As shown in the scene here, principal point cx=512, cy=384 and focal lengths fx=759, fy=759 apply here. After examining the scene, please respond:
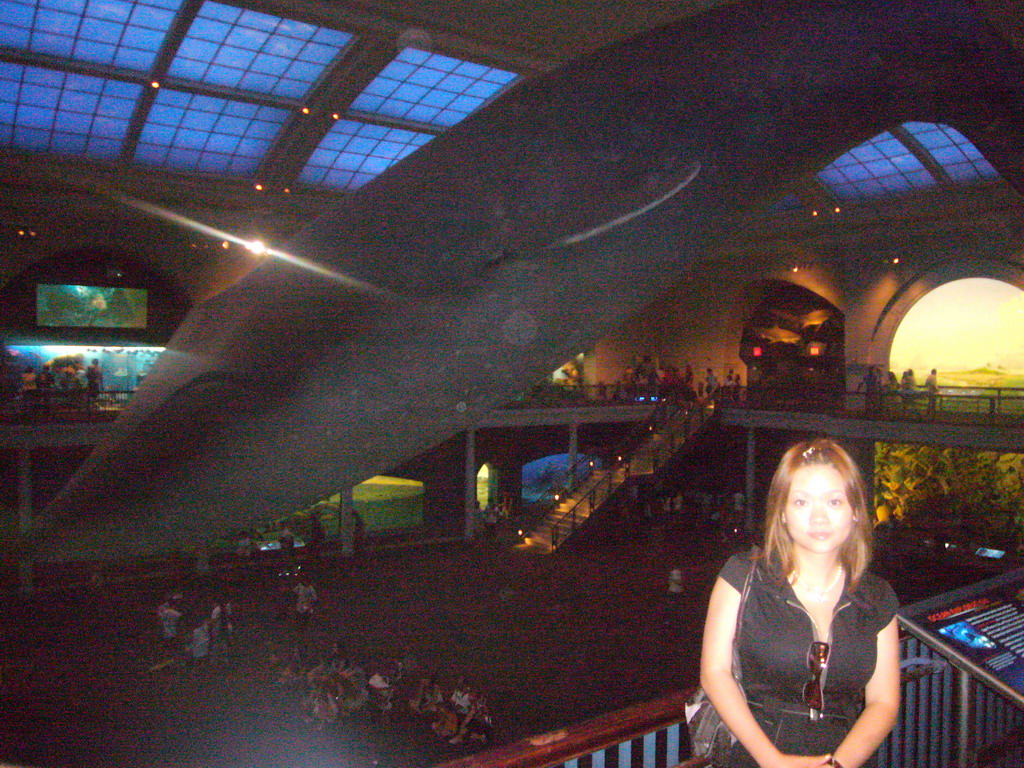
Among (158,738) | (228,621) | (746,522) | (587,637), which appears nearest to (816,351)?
(746,522)

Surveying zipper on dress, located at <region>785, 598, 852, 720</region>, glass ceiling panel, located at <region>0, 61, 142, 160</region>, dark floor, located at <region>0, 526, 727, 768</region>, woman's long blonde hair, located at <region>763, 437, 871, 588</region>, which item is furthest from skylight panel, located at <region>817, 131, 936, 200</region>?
zipper on dress, located at <region>785, 598, 852, 720</region>

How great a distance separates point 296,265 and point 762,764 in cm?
139

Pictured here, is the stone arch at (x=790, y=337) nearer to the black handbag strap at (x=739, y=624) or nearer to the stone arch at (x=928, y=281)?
the stone arch at (x=928, y=281)

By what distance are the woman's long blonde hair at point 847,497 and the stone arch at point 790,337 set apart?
98.4 ft

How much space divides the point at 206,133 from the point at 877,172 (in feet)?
63.3

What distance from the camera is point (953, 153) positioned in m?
20.5

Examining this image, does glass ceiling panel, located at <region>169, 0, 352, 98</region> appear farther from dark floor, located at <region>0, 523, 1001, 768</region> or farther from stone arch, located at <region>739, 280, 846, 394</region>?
stone arch, located at <region>739, 280, 846, 394</region>

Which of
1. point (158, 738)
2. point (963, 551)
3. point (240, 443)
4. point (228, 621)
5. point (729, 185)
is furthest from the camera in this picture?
point (963, 551)

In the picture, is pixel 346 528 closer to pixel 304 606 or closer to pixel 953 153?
pixel 304 606

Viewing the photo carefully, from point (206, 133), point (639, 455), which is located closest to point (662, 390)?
point (639, 455)

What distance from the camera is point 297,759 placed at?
8.11 meters

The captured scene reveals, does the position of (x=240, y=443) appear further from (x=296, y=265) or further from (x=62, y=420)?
(x=62, y=420)

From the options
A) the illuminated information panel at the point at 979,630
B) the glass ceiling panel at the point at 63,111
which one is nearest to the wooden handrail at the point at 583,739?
the illuminated information panel at the point at 979,630

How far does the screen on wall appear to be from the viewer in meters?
22.0
